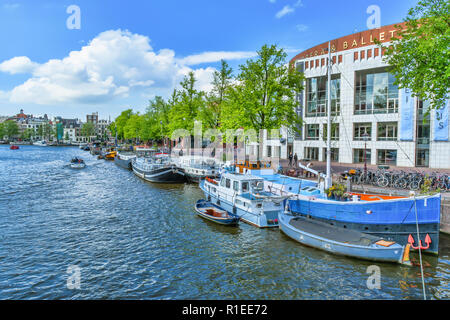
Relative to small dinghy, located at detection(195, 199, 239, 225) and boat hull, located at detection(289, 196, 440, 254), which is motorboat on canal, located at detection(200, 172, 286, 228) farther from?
boat hull, located at detection(289, 196, 440, 254)

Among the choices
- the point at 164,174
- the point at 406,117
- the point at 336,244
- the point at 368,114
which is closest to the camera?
the point at 336,244

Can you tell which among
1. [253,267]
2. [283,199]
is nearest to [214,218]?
[283,199]

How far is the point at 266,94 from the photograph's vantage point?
33375 millimetres

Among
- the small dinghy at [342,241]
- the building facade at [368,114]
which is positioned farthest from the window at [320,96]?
the small dinghy at [342,241]

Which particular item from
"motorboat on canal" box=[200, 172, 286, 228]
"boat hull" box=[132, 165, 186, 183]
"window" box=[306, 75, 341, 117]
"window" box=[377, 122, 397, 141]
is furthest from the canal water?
"window" box=[306, 75, 341, 117]

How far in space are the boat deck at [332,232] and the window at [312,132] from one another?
115 ft

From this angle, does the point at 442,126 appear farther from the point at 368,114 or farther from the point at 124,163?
the point at 124,163

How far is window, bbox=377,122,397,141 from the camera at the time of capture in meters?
43.8

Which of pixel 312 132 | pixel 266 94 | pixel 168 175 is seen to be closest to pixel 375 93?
pixel 312 132

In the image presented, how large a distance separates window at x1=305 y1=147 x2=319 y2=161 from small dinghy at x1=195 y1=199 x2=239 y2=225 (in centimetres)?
3214

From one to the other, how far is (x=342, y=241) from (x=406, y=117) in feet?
111

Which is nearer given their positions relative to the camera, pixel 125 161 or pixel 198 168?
pixel 198 168

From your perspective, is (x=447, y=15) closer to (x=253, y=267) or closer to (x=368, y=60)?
(x=253, y=267)

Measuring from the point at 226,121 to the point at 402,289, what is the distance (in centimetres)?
2613
